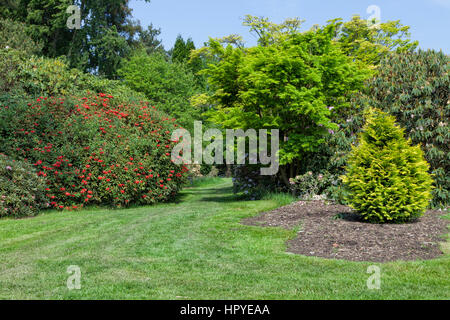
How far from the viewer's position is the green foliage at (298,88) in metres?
11.1

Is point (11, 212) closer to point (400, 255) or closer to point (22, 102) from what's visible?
point (22, 102)

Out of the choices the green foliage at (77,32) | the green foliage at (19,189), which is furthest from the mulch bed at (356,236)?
the green foliage at (77,32)

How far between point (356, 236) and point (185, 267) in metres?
3.09

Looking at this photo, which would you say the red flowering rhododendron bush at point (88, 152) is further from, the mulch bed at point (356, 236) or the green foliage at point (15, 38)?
the green foliage at point (15, 38)

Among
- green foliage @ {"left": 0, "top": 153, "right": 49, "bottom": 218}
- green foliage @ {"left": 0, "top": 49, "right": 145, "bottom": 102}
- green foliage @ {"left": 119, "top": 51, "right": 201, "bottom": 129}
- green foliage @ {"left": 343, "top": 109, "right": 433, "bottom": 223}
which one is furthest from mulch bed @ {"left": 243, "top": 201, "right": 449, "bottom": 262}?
green foliage @ {"left": 119, "top": 51, "right": 201, "bottom": 129}

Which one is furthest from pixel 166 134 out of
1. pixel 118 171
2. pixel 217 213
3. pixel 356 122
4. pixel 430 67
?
pixel 430 67

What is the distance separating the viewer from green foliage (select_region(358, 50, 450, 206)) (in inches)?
432

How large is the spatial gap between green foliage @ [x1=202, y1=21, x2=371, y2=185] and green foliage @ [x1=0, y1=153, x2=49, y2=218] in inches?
204

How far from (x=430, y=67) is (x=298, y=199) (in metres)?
4.97

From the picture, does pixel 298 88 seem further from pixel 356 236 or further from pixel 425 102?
pixel 356 236

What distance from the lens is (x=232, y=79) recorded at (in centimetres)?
1313

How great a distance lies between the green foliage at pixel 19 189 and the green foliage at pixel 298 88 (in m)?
5.19

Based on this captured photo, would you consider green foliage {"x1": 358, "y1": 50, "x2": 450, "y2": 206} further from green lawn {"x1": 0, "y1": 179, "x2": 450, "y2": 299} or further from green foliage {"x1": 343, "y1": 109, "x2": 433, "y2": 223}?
green lawn {"x1": 0, "y1": 179, "x2": 450, "y2": 299}
